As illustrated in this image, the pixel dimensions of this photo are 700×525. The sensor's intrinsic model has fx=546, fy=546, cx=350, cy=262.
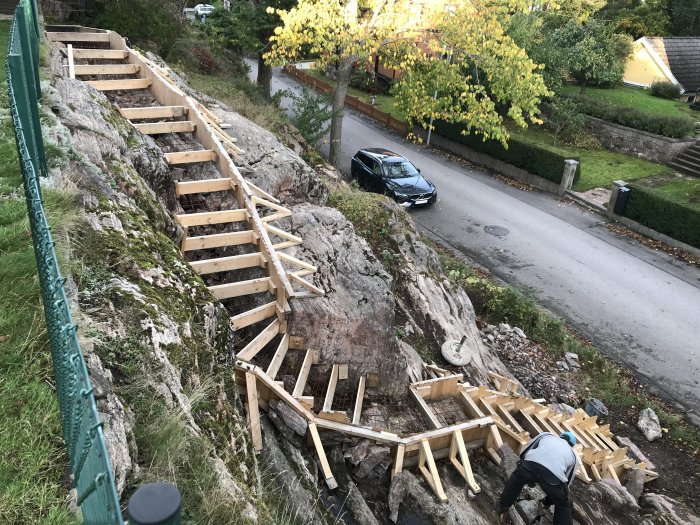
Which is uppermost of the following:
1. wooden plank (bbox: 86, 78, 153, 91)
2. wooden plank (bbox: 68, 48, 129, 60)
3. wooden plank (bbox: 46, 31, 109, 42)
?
wooden plank (bbox: 46, 31, 109, 42)

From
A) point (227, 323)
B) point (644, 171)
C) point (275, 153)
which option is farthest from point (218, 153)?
point (644, 171)

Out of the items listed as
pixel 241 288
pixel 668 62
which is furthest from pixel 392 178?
pixel 668 62

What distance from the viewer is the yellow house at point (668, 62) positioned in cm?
3094

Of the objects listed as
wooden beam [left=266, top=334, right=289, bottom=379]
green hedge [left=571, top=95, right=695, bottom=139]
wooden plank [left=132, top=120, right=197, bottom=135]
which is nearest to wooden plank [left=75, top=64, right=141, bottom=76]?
wooden plank [left=132, top=120, right=197, bottom=135]

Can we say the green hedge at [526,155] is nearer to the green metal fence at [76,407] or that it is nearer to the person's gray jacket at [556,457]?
the person's gray jacket at [556,457]

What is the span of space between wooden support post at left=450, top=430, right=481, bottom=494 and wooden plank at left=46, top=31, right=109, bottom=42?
13.9 meters

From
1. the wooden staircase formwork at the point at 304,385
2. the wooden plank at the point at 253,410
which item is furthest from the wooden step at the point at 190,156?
the wooden plank at the point at 253,410

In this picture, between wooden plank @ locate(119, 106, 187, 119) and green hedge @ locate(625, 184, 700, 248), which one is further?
green hedge @ locate(625, 184, 700, 248)

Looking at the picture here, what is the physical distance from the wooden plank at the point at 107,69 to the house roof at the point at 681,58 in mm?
29705

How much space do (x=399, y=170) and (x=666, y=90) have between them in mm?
19086

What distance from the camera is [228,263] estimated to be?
856 cm

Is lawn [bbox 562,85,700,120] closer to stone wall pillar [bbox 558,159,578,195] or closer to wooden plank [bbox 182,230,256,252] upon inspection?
stone wall pillar [bbox 558,159,578,195]

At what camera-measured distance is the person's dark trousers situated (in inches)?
269

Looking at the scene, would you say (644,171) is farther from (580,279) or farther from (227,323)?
(227,323)
